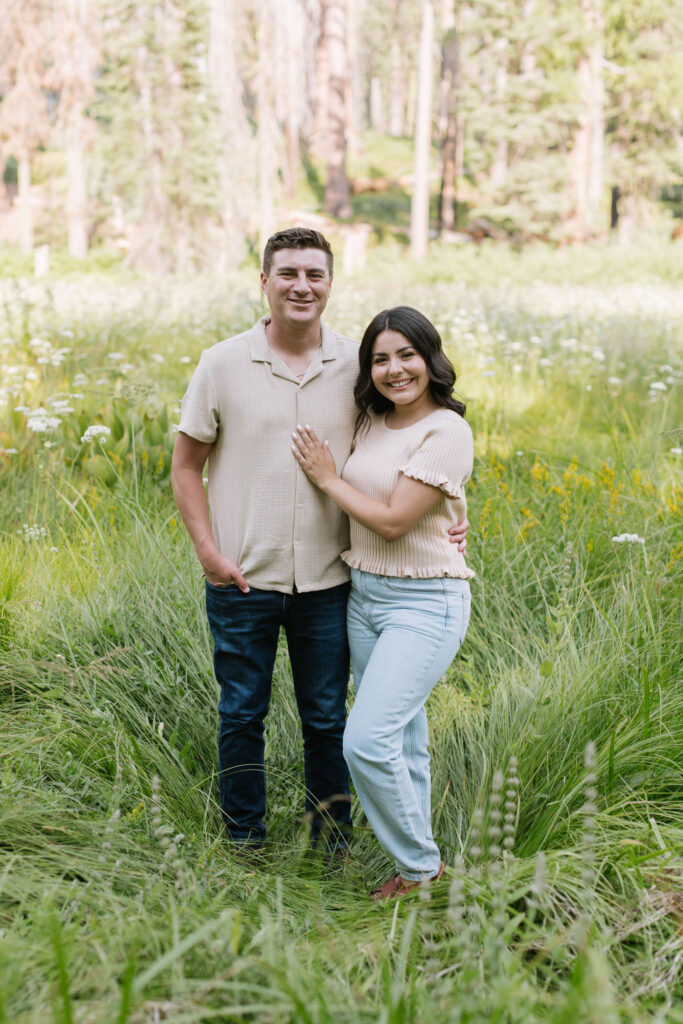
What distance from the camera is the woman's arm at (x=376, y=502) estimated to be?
268 cm

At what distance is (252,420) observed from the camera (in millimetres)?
2906

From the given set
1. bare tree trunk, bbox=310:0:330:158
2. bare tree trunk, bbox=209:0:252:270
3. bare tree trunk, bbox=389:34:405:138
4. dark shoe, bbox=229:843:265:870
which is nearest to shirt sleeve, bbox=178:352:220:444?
dark shoe, bbox=229:843:265:870

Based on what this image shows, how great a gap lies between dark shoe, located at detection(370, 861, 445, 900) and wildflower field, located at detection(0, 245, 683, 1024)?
6cm

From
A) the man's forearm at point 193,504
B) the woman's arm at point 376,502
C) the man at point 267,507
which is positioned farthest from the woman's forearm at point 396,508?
the man's forearm at point 193,504

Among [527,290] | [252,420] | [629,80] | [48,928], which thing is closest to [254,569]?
[252,420]

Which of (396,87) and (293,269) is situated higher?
(396,87)

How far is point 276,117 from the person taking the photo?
24516mm

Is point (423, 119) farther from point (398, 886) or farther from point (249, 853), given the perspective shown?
point (398, 886)

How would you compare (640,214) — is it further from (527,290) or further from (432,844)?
(432,844)

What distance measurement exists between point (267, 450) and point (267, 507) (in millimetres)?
197

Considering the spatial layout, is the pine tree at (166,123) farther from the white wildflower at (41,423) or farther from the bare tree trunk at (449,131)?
the white wildflower at (41,423)

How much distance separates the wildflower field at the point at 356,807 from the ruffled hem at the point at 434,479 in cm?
94

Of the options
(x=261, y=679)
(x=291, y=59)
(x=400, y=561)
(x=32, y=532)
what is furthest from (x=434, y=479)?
(x=291, y=59)

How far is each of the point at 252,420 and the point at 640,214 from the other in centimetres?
3072
